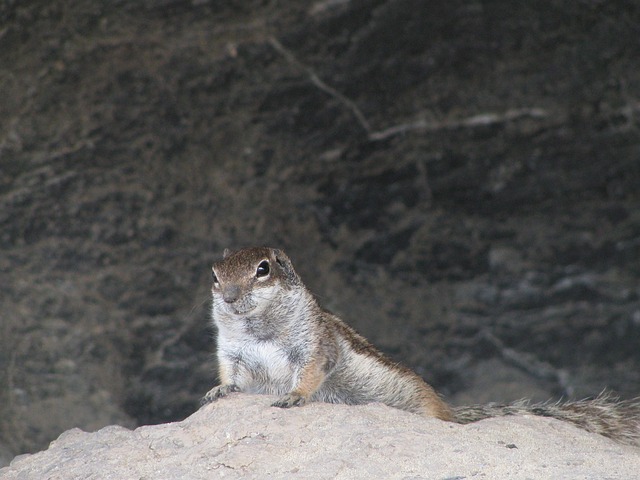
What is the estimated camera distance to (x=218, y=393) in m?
3.71

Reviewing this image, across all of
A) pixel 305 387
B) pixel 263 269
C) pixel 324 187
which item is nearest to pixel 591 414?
pixel 305 387

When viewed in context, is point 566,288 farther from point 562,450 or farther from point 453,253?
point 562,450

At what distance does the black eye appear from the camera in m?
3.74

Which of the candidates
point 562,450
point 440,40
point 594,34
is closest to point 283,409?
point 562,450

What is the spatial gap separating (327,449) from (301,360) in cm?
66

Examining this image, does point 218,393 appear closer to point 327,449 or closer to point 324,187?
point 327,449

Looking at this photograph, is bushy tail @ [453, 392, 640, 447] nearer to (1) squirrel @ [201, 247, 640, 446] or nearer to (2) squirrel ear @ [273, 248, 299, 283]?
(1) squirrel @ [201, 247, 640, 446]

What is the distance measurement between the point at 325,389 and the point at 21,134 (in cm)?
241

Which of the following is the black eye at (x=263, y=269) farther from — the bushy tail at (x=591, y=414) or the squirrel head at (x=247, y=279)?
the bushy tail at (x=591, y=414)

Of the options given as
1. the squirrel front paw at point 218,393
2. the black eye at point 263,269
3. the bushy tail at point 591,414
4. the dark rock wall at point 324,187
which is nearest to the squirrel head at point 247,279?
the black eye at point 263,269

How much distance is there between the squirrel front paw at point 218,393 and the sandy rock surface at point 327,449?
4.4 inches

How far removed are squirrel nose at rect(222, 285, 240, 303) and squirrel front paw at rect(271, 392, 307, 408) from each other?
412mm

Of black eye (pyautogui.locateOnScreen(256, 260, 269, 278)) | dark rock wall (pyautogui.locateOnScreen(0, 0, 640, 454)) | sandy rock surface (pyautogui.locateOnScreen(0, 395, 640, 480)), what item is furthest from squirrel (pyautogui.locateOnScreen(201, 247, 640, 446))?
dark rock wall (pyautogui.locateOnScreen(0, 0, 640, 454))

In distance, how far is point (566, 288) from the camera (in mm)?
5820
